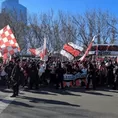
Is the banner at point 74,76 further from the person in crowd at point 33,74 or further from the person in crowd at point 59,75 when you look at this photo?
the person in crowd at point 33,74

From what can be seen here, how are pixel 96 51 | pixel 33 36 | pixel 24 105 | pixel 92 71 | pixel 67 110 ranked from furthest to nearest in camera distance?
pixel 33 36 → pixel 96 51 → pixel 92 71 → pixel 24 105 → pixel 67 110

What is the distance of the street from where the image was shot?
1016 cm

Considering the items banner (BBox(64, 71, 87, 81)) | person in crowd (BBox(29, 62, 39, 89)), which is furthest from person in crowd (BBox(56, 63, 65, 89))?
person in crowd (BBox(29, 62, 39, 89))

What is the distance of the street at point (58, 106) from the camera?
33.3 ft

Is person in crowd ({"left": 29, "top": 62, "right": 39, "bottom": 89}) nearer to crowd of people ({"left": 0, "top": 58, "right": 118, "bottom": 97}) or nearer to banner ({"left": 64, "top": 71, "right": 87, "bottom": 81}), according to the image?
crowd of people ({"left": 0, "top": 58, "right": 118, "bottom": 97})

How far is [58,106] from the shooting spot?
38.7 feet

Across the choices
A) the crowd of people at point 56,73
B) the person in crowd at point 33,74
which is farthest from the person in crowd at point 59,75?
the person in crowd at point 33,74

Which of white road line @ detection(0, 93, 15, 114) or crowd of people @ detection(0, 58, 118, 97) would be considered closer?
white road line @ detection(0, 93, 15, 114)

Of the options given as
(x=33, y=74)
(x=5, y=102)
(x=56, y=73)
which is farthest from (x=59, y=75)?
(x=5, y=102)

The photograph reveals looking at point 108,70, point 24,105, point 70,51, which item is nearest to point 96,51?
point 70,51

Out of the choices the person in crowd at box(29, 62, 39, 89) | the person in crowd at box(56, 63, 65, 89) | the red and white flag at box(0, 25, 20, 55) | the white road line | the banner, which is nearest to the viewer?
the white road line

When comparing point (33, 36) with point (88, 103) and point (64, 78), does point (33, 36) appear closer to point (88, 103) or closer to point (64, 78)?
point (64, 78)

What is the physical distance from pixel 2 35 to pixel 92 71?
592 centimetres

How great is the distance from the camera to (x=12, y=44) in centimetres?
1961
